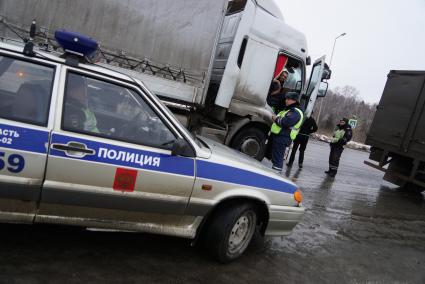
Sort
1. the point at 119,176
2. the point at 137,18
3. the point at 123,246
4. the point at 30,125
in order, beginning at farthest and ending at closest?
the point at 137,18 → the point at 123,246 → the point at 119,176 → the point at 30,125

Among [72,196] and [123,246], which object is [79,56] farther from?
[123,246]

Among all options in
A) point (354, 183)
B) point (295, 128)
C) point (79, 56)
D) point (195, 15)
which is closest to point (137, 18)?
point (195, 15)

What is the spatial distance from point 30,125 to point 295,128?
4932 mm

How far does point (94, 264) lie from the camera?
3.38m

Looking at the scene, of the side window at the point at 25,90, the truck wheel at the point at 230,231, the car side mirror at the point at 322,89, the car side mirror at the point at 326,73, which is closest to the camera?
the side window at the point at 25,90

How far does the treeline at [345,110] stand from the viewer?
55.4 metres

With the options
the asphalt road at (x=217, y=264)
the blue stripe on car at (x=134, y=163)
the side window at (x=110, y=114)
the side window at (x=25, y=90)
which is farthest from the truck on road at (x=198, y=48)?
the blue stripe on car at (x=134, y=163)

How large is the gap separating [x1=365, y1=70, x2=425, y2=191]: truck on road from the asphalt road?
3830mm

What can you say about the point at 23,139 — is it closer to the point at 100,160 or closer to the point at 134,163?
the point at 100,160

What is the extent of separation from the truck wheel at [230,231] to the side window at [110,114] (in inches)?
35.3

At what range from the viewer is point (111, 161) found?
3.14 meters

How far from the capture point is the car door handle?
9.77 ft

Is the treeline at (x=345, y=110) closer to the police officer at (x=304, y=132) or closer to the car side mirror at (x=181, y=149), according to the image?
the police officer at (x=304, y=132)

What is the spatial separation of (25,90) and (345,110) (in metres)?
94.9
